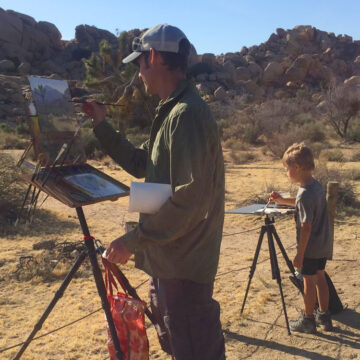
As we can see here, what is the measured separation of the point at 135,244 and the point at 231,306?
2.48 m

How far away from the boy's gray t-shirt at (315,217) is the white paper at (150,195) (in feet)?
5.21

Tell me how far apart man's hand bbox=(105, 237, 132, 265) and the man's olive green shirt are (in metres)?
0.03

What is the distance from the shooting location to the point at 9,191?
807cm

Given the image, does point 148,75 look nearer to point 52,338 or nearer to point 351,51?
Result: point 52,338

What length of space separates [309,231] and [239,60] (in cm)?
5488

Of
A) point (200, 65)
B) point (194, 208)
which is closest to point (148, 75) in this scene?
point (194, 208)

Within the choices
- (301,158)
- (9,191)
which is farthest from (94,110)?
(9,191)

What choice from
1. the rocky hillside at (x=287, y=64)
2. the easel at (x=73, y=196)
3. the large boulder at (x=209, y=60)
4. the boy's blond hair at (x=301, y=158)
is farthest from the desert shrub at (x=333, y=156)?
the large boulder at (x=209, y=60)

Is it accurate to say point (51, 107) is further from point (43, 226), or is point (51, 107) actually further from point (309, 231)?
point (43, 226)

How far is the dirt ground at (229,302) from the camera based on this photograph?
11.0 ft

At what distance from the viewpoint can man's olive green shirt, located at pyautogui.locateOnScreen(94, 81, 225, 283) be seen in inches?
70.7

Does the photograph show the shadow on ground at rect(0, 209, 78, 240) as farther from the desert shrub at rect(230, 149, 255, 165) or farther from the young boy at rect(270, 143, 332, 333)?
the desert shrub at rect(230, 149, 255, 165)

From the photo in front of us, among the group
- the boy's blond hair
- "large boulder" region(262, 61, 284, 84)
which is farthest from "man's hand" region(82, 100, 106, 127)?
"large boulder" region(262, 61, 284, 84)

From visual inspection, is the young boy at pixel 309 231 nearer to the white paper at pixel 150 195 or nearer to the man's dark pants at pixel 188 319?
the man's dark pants at pixel 188 319
